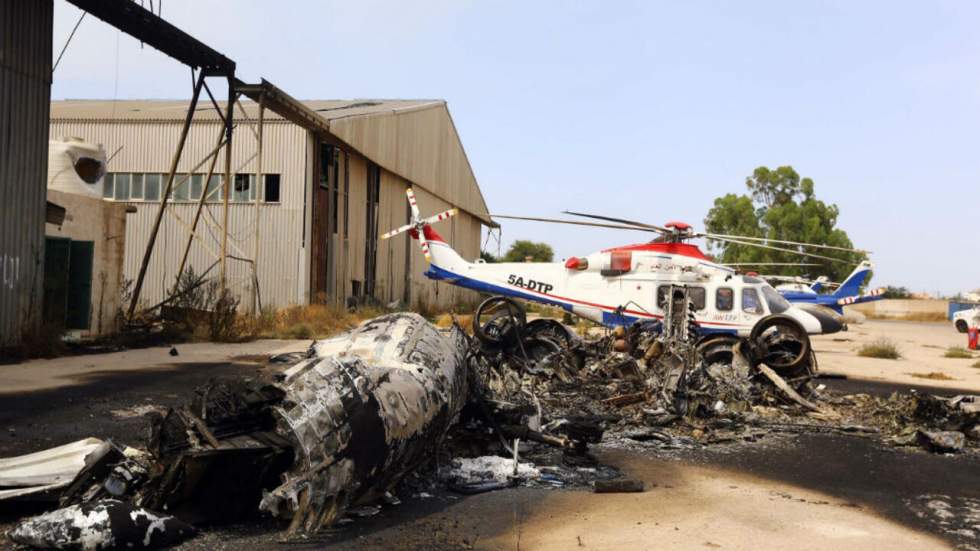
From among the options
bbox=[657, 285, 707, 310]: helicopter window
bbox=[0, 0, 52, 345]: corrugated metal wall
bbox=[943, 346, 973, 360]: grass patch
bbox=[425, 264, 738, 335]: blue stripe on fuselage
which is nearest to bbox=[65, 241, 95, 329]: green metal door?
bbox=[0, 0, 52, 345]: corrugated metal wall

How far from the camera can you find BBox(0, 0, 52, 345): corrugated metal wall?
13.5 metres

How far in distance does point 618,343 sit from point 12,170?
37.6 ft

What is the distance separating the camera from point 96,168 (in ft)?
58.1

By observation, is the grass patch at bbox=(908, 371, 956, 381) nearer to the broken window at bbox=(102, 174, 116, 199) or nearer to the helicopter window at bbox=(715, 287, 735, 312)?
the helicopter window at bbox=(715, 287, 735, 312)

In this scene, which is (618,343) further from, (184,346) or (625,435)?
(184,346)

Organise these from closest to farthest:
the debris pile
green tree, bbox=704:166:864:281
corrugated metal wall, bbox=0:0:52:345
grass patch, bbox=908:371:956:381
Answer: the debris pile < corrugated metal wall, bbox=0:0:52:345 < grass patch, bbox=908:371:956:381 < green tree, bbox=704:166:864:281

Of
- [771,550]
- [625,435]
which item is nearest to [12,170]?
[625,435]

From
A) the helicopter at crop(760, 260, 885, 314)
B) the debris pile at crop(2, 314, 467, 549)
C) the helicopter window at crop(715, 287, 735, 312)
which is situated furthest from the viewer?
the helicopter at crop(760, 260, 885, 314)

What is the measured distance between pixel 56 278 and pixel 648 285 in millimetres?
12111

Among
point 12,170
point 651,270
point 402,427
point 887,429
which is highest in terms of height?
point 12,170

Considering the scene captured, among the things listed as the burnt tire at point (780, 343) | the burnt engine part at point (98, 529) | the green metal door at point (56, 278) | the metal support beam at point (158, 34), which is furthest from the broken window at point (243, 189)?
the burnt engine part at point (98, 529)

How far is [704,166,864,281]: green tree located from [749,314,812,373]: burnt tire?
170ft

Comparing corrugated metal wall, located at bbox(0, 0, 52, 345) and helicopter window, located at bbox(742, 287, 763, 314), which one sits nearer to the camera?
Answer: corrugated metal wall, located at bbox(0, 0, 52, 345)

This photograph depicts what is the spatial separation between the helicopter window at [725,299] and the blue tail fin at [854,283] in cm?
1407
